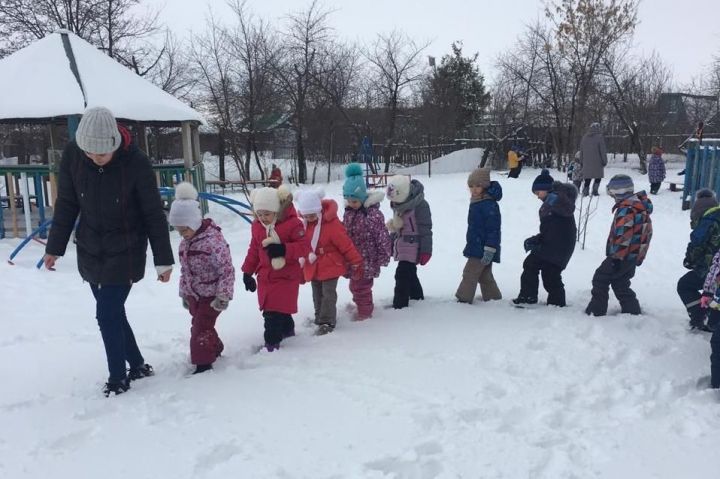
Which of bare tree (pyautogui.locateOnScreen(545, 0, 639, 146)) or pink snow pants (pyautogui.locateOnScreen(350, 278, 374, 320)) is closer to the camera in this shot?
pink snow pants (pyautogui.locateOnScreen(350, 278, 374, 320))

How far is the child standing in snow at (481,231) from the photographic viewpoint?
17.0 feet

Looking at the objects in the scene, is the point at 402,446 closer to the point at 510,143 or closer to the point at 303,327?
the point at 303,327

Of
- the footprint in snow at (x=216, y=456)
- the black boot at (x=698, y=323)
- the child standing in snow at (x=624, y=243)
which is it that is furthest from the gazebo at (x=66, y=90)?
the black boot at (x=698, y=323)

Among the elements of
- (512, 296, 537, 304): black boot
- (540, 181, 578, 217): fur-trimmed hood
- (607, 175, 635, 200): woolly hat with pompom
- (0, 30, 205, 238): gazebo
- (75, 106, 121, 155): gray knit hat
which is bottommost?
(512, 296, 537, 304): black boot

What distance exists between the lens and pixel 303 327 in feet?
16.4

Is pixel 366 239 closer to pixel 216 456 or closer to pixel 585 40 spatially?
pixel 216 456

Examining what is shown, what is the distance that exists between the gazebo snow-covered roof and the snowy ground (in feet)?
18.1

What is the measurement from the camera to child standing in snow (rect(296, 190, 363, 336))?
4.69 metres

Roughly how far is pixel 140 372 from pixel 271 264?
3.83 ft

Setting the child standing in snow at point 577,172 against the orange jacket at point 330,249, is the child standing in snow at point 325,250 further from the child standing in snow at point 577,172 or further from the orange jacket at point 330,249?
the child standing in snow at point 577,172

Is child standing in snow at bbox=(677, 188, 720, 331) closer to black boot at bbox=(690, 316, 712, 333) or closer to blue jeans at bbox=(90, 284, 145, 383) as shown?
black boot at bbox=(690, 316, 712, 333)

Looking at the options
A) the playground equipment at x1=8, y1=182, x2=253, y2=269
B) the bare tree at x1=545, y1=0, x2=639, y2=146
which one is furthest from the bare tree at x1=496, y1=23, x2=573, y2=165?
the playground equipment at x1=8, y1=182, x2=253, y2=269

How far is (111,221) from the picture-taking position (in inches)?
137

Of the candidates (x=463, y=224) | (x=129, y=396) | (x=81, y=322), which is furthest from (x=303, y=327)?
(x=463, y=224)
